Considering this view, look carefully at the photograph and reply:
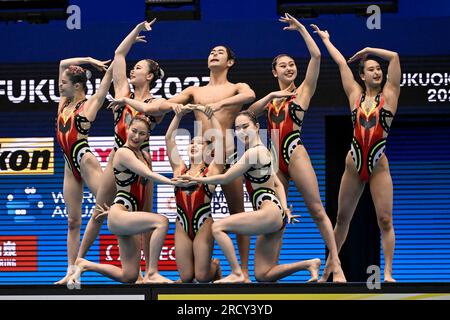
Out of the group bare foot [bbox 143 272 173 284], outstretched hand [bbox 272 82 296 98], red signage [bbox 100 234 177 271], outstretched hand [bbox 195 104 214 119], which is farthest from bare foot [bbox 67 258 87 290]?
red signage [bbox 100 234 177 271]

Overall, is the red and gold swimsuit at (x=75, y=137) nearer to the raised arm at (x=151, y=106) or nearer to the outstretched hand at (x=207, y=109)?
the raised arm at (x=151, y=106)

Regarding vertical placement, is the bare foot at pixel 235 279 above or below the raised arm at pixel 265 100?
below

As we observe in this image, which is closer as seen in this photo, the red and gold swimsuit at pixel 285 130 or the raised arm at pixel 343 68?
the red and gold swimsuit at pixel 285 130

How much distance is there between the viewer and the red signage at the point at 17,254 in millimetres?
12009

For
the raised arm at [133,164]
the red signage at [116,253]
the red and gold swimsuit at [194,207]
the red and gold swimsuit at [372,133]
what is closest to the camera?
the raised arm at [133,164]

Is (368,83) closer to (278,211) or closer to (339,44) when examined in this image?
(278,211)

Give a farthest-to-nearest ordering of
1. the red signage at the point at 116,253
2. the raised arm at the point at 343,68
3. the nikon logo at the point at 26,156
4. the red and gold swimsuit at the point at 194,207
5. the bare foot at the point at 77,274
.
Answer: the nikon logo at the point at 26,156
the red signage at the point at 116,253
the raised arm at the point at 343,68
the red and gold swimsuit at the point at 194,207
the bare foot at the point at 77,274

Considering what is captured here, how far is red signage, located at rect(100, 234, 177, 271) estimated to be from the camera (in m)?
11.9

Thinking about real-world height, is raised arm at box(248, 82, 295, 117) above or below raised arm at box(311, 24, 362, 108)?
below

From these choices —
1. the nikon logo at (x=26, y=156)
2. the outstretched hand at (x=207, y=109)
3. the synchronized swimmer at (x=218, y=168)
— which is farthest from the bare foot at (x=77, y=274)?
the nikon logo at (x=26, y=156)

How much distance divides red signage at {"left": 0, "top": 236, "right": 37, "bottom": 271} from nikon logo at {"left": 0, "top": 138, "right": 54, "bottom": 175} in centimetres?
68

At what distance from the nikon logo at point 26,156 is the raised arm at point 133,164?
2.91 meters

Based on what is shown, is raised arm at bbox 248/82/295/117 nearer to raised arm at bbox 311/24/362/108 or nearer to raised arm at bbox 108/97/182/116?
raised arm at bbox 311/24/362/108
